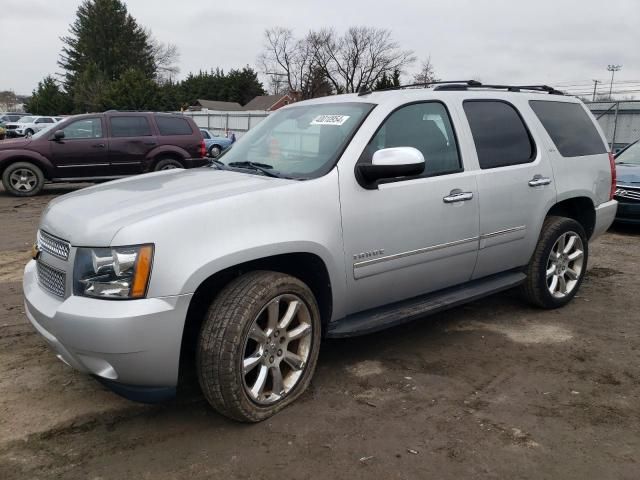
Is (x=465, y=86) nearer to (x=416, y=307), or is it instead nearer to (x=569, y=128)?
(x=569, y=128)

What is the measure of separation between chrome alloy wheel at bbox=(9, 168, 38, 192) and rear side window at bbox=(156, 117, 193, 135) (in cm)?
280

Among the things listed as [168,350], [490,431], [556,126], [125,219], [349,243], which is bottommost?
[490,431]

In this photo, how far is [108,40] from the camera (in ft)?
214

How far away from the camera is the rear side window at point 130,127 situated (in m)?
12.0

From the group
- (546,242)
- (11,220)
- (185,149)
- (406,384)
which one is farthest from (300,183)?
(185,149)

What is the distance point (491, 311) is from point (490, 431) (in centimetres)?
210

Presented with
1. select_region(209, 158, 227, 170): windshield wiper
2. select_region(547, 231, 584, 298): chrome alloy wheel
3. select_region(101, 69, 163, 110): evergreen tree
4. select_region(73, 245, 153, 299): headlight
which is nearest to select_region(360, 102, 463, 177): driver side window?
select_region(209, 158, 227, 170): windshield wiper

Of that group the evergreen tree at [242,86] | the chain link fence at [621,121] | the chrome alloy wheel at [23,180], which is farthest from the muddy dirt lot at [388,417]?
the evergreen tree at [242,86]

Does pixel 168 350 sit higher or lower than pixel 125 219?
lower

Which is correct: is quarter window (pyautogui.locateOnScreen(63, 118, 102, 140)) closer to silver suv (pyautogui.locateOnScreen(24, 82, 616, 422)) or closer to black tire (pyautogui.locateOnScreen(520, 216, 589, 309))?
silver suv (pyautogui.locateOnScreen(24, 82, 616, 422))

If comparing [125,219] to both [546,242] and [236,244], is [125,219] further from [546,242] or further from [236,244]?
[546,242]

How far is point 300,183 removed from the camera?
3.22m

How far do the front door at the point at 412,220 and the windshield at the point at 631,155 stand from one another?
6.80 meters

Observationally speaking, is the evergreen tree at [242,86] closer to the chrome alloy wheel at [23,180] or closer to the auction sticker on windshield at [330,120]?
the chrome alloy wheel at [23,180]
